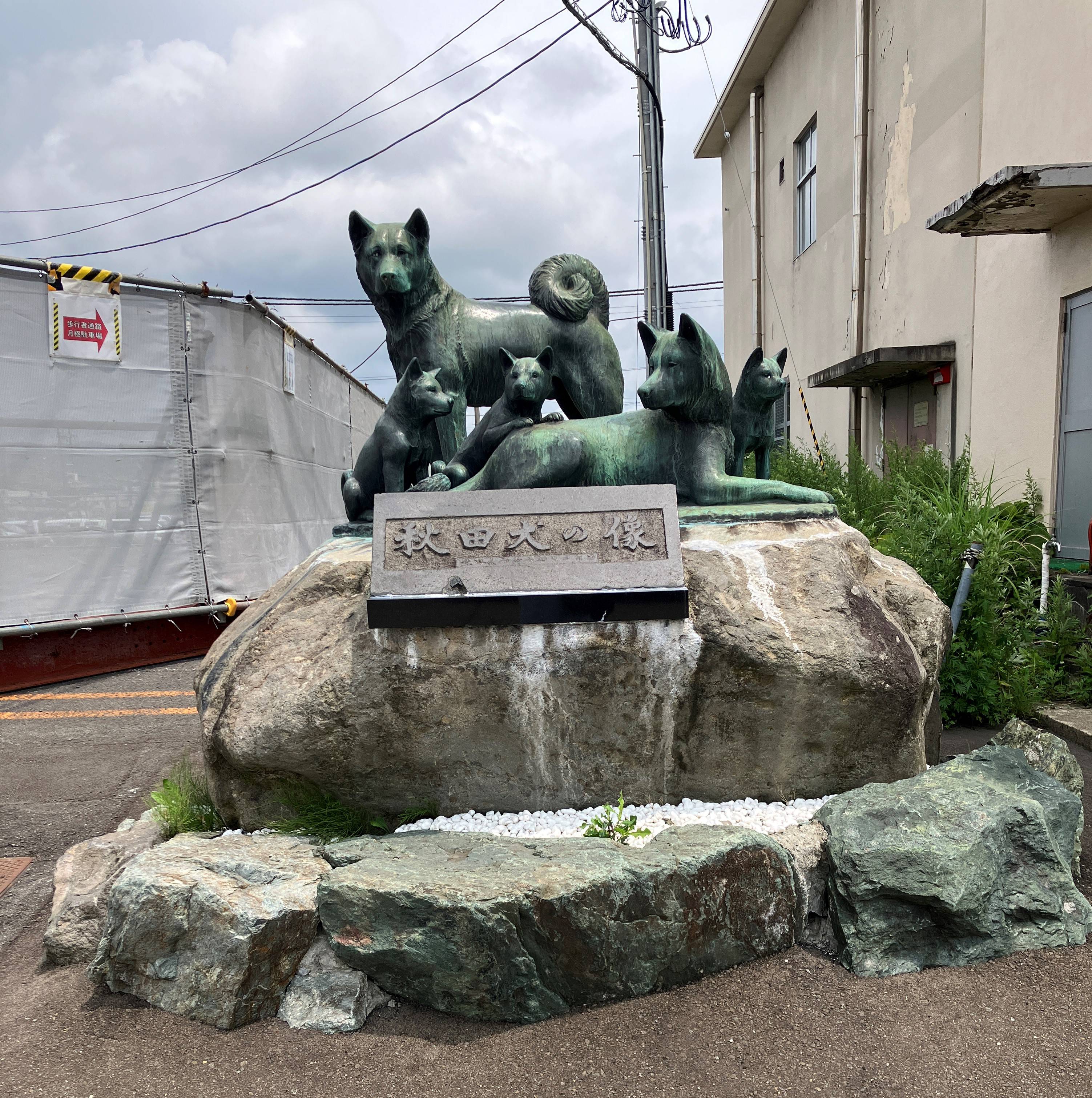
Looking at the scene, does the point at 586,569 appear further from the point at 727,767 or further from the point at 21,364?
the point at 21,364

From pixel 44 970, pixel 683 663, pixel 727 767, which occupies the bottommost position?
pixel 44 970

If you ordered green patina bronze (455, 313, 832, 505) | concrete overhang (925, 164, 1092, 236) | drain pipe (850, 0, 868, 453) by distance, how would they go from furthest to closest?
drain pipe (850, 0, 868, 453), concrete overhang (925, 164, 1092, 236), green patina bronze (455, 313, 832, 505)

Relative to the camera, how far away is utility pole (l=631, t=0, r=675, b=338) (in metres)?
8.11

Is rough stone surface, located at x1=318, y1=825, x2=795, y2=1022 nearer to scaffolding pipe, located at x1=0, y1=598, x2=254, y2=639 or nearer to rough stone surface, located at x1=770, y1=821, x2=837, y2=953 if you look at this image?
rough stone surface, located at x1=770, y1=821, x2=837, y2=953

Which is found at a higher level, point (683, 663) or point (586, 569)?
point (586, 569)

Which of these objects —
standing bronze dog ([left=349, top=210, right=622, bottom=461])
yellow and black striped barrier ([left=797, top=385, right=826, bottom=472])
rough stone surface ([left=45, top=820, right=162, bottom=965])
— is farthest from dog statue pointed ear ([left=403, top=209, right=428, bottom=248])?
yellow and black striped barrier ([left=797, top=385, right=826, bottom=472])

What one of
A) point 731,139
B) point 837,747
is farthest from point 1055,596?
point 731,139

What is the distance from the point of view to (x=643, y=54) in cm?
812

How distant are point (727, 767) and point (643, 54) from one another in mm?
7580

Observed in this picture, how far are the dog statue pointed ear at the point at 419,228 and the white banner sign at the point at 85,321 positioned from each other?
4342 mm

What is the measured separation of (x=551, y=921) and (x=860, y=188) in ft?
34.4

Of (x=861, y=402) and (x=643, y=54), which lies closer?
(x=643, y=54)

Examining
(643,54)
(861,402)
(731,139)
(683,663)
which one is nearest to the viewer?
(683,663)

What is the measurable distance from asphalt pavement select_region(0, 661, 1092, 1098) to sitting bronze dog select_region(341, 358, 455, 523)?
7.06ft
